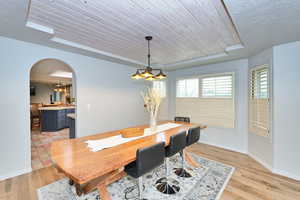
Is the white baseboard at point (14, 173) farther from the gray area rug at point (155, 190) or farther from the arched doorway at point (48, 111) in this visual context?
the gray area rug at point (155, 190)

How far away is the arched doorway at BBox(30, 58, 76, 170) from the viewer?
3.38 meters

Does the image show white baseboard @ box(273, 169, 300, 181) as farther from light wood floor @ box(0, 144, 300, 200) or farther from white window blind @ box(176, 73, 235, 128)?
white window blind @ box(176, 73, 235, 128)

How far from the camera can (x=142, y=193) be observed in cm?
188

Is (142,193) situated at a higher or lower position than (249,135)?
lower

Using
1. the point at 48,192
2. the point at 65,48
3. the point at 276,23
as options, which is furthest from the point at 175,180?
the point at 65,48

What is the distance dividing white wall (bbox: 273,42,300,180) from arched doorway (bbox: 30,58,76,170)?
4.25m

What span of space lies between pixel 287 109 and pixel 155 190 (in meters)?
2.73

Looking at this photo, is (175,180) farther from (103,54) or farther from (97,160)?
(103,54)

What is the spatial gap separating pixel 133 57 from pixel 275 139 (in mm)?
3555

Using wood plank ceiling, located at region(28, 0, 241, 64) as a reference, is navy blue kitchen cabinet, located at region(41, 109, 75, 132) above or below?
below

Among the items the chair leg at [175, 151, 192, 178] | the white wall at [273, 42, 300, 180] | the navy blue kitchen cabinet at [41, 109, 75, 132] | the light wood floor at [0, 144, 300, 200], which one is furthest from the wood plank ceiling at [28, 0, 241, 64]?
the navy blue kitchen cabinet at [41, 109, 75, 132]

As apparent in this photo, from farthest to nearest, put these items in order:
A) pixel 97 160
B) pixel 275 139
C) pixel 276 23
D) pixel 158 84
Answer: pixel 158 84 → pixel 275 139 → pixel 276 23 → pixel 97 160

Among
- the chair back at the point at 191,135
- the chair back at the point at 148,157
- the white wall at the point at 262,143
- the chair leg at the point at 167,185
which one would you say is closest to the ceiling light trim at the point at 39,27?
the chair back at the point at 148,157

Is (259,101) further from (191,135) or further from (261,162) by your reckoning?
(191,135)
